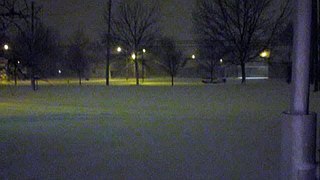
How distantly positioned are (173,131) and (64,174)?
5081 mm

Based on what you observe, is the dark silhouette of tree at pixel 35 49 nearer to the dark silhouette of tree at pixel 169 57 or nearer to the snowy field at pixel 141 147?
the snowy field at pixel 141 147

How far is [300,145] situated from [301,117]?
0.77 ft

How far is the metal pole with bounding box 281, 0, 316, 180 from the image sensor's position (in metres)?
3.79

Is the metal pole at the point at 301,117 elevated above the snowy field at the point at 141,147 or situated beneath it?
elevated above

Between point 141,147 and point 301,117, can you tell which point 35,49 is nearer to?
point 141,147

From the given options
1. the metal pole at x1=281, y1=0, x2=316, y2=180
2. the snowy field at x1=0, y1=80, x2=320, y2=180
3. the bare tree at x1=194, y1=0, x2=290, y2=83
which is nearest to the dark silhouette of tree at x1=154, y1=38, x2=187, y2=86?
the bare tree at x1=194, y1=0, x2=290, y2=83

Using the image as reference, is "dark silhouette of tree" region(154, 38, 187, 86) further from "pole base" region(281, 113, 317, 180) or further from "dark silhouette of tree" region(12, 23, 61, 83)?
"pole base" region(281, 113, 317, 180)

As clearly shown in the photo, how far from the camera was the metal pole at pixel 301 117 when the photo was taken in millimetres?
3785

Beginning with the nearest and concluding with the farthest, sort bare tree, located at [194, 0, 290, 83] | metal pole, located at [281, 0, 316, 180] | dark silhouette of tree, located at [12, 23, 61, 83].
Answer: metal pole, located at [281, 0, 316, 180], dark silhouette of tree, located at [12, 23, 61, 83], bare tree, located at [194, 0, 290, 83]

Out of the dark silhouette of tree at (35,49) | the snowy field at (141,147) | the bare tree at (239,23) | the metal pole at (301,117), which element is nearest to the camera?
the metal pole at (301,117)

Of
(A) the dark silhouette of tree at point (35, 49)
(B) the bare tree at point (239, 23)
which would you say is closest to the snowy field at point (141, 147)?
(A) the dark silhouette of tree at point (35, 49)

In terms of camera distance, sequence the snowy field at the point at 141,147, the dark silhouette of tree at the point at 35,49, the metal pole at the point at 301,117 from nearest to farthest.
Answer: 1. the metal pole at the point at 301,117
2. the snowy field at the point at 141,147
3. the dark silhouette of tree at the point at 35,49

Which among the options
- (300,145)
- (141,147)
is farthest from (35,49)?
(300,145)

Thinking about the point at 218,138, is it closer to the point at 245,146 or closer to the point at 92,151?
the point at 245,146
